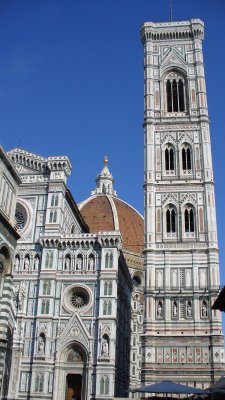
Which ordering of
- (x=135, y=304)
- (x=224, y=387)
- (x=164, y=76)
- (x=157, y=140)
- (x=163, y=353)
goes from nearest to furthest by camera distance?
(x=224, y=387)
(x=163, y=353)
(x=157, y=140)
(x=164, y=76)
(x=135, y=304)

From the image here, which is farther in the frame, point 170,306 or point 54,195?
point 54,195

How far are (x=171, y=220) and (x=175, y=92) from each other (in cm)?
1181

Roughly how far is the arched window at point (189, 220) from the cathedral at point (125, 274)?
0.25ft

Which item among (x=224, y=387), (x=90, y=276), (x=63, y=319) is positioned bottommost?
(x=224, y=387)

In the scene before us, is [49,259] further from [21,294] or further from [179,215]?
[179,215]

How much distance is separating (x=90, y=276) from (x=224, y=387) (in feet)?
70.5

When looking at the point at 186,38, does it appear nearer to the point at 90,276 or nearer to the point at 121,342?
the point at 90,276

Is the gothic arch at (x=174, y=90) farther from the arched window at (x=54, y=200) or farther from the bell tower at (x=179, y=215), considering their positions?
the arched window at (x=54, y=200)

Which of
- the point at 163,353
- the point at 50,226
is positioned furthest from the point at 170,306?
the point at 50,226

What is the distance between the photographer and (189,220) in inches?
1444

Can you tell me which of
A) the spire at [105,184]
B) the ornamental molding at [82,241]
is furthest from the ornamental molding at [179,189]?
the spire at [105,184]

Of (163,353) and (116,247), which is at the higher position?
(116,247)

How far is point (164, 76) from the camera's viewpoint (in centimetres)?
4253

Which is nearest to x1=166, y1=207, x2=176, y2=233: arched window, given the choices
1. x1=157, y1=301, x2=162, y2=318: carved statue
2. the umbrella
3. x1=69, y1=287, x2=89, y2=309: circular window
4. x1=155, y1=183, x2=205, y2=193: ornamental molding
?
x1=155, y1=183, x2=205, y2=193: ornamental molding
